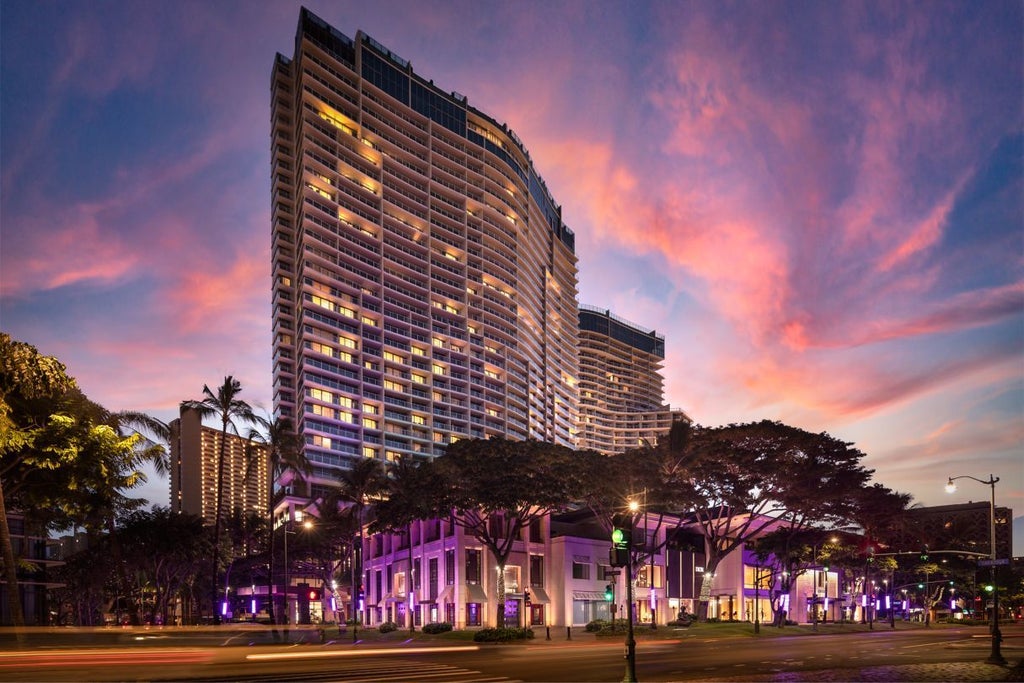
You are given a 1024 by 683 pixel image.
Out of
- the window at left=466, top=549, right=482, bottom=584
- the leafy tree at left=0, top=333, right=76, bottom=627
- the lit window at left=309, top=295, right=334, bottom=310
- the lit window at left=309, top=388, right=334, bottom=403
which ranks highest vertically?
the lit window at left=309, top=295, right=334, bottom=310

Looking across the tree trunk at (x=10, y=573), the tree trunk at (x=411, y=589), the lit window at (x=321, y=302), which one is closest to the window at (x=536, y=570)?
the tree trunk at (x=411, y=589)

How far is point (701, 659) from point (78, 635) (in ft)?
95.4

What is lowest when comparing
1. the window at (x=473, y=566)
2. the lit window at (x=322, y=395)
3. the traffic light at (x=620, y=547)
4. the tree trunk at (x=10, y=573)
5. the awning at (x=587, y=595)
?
the awning at (x=587, y=595)

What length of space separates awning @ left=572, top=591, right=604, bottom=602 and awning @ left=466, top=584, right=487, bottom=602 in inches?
365

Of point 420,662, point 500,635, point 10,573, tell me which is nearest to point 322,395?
point 500,635

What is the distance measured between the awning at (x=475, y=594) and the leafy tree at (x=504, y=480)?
10.8m

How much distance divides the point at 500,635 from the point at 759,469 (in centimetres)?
2598

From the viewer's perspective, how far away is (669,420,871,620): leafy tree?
62406mm

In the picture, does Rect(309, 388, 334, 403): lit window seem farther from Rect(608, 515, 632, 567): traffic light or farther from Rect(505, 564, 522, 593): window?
Rect(608, 515, 632, 567): traffic light

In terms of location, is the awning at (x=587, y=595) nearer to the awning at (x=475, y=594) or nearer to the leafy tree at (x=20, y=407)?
the awning at (x=475, y=594)

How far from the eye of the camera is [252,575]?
406 feet

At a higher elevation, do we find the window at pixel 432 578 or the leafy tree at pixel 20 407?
the leafy tree at pixel 20 407

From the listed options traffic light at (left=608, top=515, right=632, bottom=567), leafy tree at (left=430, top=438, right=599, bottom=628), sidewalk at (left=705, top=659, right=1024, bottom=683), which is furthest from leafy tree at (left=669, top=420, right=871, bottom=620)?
traffic light at (left=608, top=515, right=632, bottom=567)

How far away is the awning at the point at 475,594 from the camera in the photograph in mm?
70125
